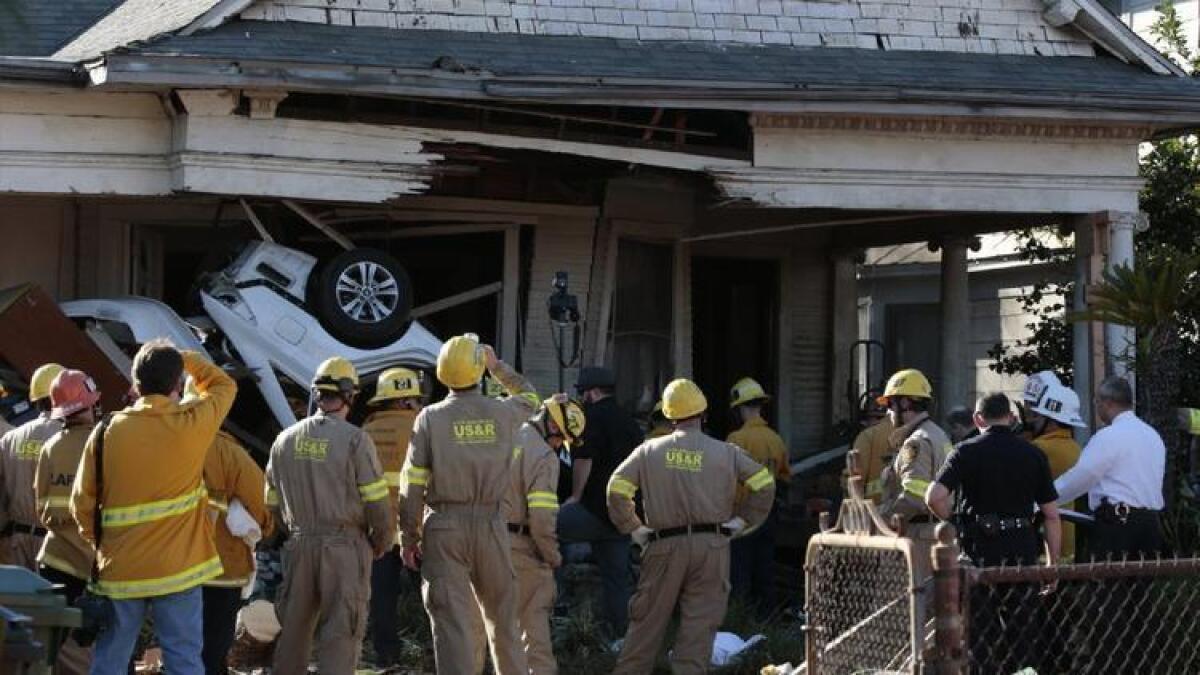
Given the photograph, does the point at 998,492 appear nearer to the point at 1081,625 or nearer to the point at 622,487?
the point at 1081,625

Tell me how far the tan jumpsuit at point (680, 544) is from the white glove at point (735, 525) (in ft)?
0.37

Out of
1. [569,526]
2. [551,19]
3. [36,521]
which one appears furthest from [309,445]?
[551,19]

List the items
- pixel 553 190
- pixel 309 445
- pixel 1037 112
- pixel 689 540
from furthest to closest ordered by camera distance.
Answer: pixel 553 190 < pixel 1037 112 < pixel 689 540 < pixel 309 445

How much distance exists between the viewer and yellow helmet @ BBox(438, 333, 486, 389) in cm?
987

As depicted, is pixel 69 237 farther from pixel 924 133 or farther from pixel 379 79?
pixel 924 133

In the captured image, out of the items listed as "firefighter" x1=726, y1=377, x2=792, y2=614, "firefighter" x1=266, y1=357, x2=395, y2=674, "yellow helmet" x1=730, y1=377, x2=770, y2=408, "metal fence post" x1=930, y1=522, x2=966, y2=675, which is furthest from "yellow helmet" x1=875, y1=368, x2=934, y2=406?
"metal fence post" x1=930, y1=522, x2=966, y2=675

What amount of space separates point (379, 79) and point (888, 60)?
438 centimetres

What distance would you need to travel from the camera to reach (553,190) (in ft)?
52.1

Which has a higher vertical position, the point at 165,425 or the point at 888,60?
the point at 888,60

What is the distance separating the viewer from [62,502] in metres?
9.05

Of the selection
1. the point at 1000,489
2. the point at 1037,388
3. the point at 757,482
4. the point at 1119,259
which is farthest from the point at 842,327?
the point at 1000,489

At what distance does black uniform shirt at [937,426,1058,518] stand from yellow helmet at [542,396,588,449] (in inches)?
118

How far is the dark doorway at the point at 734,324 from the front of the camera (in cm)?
1831

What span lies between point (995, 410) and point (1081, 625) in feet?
4.23
